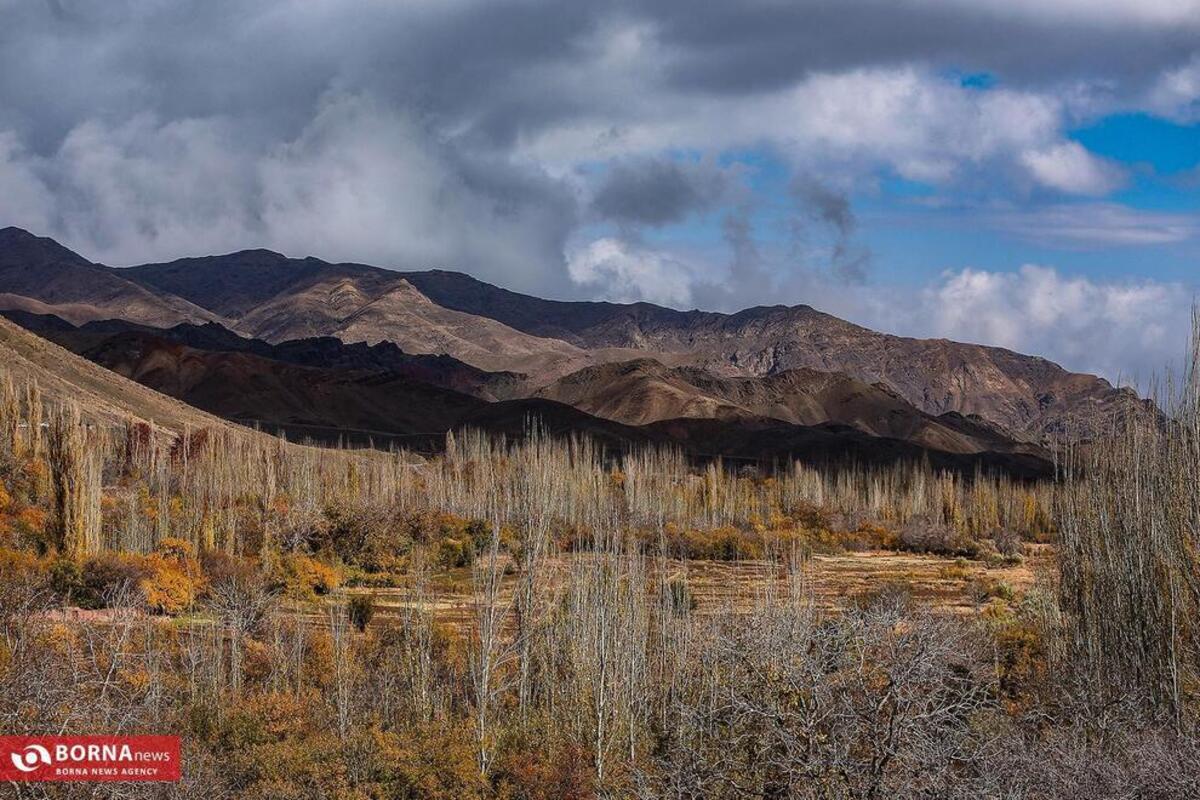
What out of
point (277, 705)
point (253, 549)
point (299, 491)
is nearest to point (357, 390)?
point (299, 491)

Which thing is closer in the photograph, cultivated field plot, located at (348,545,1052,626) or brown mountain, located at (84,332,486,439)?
cultivated field plot, located at (348,545,1052,626)

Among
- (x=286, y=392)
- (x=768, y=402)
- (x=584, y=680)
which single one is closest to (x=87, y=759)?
(x=584, y=680)

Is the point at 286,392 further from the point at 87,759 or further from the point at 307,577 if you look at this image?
the point at 87,759

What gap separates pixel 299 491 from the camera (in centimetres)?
5400

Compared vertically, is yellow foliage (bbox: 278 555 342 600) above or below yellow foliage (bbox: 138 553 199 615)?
below

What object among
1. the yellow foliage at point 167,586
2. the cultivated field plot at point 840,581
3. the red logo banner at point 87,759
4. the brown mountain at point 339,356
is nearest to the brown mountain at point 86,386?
the cultivated field plot at point 840,581

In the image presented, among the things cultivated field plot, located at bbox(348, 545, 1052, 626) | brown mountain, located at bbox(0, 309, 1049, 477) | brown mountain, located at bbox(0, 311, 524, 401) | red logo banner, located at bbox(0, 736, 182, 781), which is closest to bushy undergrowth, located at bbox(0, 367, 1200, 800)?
red logo banner, located at bbox(0, 736, 182, 781)

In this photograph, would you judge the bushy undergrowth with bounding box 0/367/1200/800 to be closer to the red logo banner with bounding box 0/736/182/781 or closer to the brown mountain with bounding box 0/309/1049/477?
the red logo banner with bounding box 0/736/182/781

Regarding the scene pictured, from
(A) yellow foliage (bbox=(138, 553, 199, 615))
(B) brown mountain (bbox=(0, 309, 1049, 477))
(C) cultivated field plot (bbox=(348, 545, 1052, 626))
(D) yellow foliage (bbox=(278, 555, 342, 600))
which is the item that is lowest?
(C) cultivated field plot (bbox=(348, 545, 1052, 626))

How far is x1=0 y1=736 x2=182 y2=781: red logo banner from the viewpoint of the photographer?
464 inches

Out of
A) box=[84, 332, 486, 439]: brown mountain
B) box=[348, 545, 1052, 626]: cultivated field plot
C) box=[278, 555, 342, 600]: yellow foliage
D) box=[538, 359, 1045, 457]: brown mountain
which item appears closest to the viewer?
box=[348, 545, 1052, 626]: cultivated field plot

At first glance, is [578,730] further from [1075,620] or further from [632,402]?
[632,402]

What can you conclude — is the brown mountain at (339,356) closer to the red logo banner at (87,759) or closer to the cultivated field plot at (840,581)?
the cultivated field plot at (840,581)

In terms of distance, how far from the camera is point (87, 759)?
12453 millimetres
